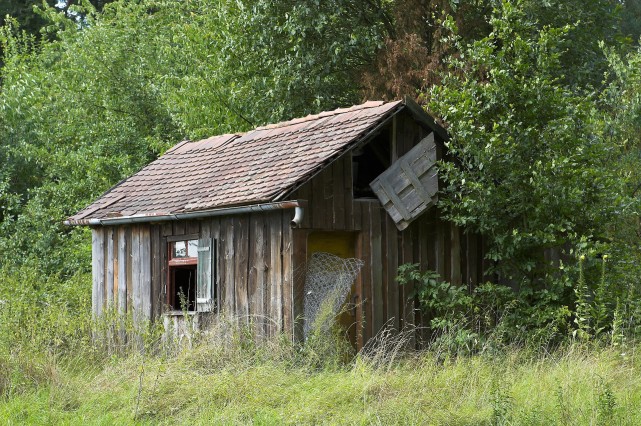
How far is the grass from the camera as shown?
29.6 ft

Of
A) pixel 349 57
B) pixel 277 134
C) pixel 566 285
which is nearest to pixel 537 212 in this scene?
pixel 566 285

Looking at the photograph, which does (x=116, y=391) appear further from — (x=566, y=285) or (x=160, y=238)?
(x=566, y=285)

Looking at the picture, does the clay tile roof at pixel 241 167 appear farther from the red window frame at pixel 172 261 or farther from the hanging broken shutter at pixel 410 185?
the hanging broken shutter at pixel 410 185

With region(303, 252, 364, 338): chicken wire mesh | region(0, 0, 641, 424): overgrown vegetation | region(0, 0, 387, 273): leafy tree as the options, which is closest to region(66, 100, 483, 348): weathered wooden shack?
region(303, 252, 364, 338): chicken wire mesh

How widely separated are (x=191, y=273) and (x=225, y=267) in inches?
81.4

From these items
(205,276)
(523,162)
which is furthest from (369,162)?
(205,276)

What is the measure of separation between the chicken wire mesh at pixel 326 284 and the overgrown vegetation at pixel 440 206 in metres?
0.56

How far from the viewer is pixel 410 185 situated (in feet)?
47.3

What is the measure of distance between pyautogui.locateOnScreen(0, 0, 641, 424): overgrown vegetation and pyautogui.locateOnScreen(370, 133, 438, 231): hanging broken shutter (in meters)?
0.33

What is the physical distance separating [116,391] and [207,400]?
116 cm

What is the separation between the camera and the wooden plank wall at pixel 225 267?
1369 cm

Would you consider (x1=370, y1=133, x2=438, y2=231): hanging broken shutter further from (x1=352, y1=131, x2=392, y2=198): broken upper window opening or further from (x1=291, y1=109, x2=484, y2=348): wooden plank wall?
(x1=352, y1=131, x2=392, y2=198): broken upper window opening

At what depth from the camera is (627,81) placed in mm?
19062

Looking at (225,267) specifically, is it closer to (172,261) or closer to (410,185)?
(172,261)
